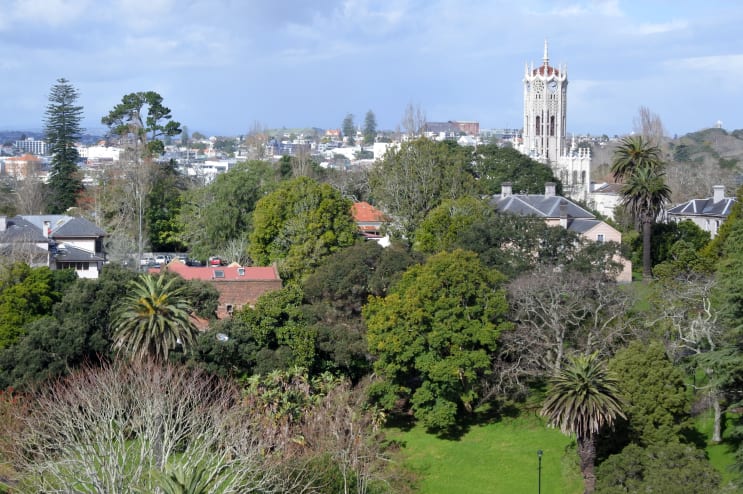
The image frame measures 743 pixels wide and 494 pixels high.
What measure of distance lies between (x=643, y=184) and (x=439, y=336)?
1842 cm

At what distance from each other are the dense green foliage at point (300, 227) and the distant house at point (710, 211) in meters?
22.1

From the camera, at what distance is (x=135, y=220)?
191ft

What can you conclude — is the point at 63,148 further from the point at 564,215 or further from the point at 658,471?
the point at 658,471

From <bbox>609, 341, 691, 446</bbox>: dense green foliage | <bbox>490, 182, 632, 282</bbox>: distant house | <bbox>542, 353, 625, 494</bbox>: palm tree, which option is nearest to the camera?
<bbox>542, 353, 625, 494</bbox>: palm tree

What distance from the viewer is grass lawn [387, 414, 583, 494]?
27547 mm

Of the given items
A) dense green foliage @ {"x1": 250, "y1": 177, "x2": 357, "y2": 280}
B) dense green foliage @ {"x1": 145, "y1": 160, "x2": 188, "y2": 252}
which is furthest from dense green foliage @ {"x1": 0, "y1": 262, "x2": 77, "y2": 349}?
dense green foliage @ {"x1": 145, "y1": 160, "x2": 188, "y2": 252}

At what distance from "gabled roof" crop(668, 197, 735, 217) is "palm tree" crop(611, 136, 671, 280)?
358 inches

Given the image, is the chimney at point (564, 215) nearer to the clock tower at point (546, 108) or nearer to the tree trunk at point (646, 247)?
the tree trunk at point (646, 247)

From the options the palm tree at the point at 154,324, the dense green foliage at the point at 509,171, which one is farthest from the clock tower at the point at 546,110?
the palm tree at the point at 154,324

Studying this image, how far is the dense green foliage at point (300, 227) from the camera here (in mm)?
42656

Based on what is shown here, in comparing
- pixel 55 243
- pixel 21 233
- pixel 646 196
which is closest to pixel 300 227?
pixel 55 243

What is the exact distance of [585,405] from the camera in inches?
985

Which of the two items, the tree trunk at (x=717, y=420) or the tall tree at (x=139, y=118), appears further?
the tall tree at (x=139, y=118)

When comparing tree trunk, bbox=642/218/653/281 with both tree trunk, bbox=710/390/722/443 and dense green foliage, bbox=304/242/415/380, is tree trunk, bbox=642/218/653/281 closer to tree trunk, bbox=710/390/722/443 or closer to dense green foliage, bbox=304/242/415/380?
dense green foliage, bbox=304/242/415/380
